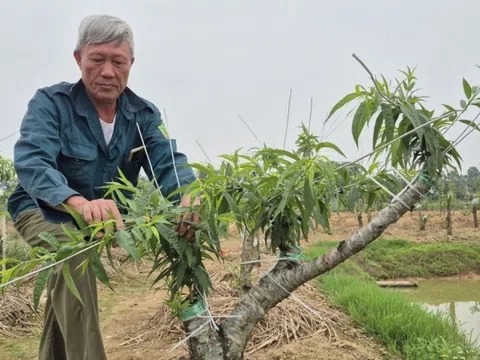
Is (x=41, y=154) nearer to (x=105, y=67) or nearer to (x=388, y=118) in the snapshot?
(x=105, y=67)

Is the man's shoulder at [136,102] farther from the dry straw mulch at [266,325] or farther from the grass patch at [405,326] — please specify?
the grass patch at [405,326]

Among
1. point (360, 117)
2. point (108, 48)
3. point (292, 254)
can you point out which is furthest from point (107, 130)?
point (360, 117)

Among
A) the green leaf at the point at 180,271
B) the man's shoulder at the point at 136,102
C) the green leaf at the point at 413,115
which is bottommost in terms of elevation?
the green leaf at the point at 180,271

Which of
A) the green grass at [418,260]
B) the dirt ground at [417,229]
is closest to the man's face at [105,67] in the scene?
the green grass at [418,260]

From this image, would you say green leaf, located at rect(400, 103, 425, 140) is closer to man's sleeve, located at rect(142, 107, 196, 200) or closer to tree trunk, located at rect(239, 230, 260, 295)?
man's sleeve, located at rect(142, 107, 196, 200)

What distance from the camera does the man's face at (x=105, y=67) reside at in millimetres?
2551

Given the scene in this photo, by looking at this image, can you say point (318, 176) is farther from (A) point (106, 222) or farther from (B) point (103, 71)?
(B) point (103, 71)

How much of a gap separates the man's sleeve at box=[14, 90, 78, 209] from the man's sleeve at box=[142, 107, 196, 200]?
1.81 feet

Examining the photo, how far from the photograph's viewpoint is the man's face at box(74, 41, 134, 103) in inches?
100

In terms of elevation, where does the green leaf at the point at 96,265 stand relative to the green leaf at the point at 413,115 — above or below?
below

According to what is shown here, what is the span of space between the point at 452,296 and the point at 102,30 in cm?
1072

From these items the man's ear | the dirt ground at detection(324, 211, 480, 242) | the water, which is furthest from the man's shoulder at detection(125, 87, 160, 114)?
the dirt ground at detection(324, 211, 480, 242)

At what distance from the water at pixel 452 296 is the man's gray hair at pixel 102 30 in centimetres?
795

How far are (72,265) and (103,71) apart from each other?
982 mm
